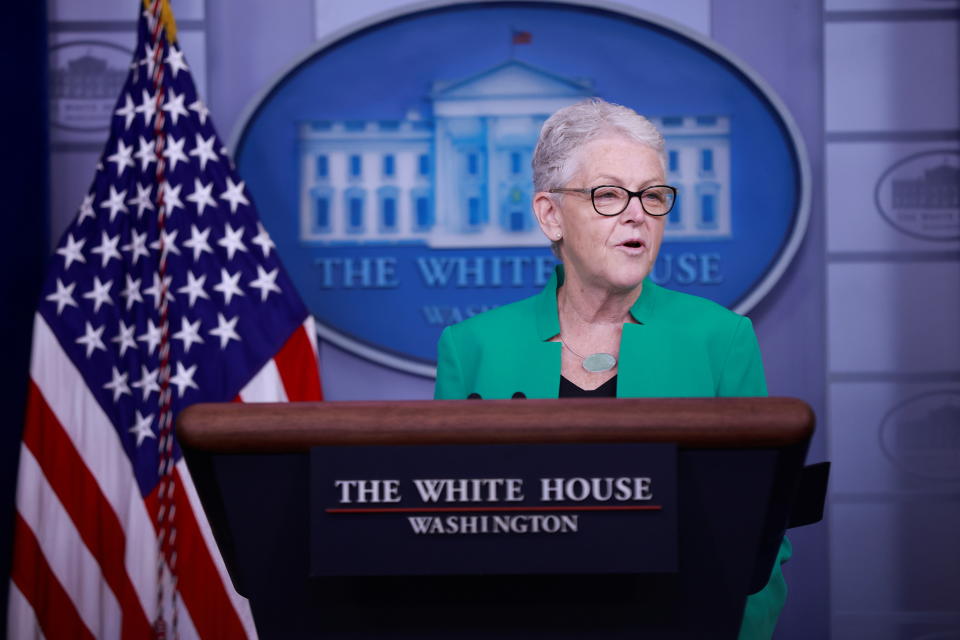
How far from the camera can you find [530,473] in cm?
77

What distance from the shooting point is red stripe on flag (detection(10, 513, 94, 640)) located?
2533 mm

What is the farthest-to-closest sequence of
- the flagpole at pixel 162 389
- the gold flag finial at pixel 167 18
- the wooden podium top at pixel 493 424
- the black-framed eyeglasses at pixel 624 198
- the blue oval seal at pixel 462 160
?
the blue oval seal at pixel 462 160 → the gold flag finial at pixel 167 18 → the flagpole at pixel 162 389 → the black-framed eyeglasses at pixel 624 198 → the wooden podium top at pixel 493 424

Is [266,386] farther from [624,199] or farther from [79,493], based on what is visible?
[624,199]

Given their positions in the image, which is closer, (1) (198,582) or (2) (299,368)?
(1) (198,582)

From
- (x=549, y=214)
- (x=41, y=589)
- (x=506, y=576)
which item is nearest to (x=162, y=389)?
(x=41, y=589)

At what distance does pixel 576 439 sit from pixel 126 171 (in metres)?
2.19

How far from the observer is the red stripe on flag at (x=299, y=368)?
105 inches

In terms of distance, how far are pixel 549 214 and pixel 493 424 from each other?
0.76 m

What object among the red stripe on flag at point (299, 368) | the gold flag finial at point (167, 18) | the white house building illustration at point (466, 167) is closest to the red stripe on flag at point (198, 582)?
the red stripe on flag at point (299, 368)

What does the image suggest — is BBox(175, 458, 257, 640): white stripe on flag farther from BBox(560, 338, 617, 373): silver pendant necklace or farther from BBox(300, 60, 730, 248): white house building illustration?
BBox(560, 338, 617, 373): silver pendant necklace

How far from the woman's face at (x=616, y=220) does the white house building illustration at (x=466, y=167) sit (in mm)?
1476

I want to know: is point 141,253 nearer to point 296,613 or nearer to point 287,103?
point 287,103

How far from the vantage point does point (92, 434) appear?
260 centimetres

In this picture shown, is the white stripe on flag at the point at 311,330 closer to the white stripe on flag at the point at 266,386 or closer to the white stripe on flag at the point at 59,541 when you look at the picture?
the white stripe on flag at the point at 266,386
